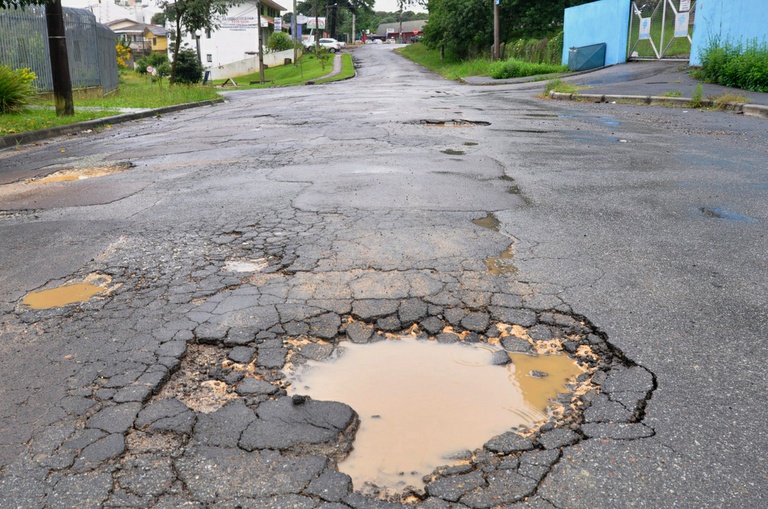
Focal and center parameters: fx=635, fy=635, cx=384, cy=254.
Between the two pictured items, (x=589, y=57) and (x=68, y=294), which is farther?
(x=589, y=57)

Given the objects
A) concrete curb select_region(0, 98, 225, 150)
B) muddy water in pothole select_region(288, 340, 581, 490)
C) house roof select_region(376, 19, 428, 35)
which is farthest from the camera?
house roof select_region(376, 19, 428, 35)

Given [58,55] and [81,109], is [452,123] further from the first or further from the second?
[81,109]

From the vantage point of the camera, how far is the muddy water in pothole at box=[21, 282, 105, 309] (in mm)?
3793

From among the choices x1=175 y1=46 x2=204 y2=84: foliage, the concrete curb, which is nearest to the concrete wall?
x1=175 y1=46 x2=204 y2=84: foliage

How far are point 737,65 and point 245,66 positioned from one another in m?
46.4

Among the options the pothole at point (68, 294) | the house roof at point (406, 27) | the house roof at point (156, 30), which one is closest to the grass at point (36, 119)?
the pothole at point (68, 294)

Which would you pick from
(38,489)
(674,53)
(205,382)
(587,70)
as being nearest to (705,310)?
(205,382)

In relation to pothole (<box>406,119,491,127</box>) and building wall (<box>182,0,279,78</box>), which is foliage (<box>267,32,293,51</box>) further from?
pothole (<box>406,119,491,127</box>)

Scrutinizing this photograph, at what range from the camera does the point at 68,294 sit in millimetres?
3928

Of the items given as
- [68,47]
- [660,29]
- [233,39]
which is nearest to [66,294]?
[68,47]

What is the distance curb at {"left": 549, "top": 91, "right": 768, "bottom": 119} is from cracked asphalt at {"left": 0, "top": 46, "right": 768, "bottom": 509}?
560cm

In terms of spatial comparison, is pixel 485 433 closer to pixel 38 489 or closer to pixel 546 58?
pixel 38 489

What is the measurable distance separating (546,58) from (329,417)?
3542 centimetres

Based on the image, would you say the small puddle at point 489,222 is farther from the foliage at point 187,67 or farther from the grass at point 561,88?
the foliage at point 187,67
